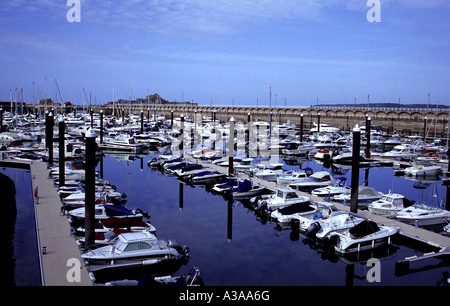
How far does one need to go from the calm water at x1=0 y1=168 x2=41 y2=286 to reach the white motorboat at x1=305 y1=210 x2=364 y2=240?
36.4 feet

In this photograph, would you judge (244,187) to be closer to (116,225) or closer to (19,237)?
(116,225)

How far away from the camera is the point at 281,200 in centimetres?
2311

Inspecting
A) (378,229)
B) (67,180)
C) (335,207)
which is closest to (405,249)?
(378,229)

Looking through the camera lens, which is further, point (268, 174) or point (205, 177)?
point (268, 174)

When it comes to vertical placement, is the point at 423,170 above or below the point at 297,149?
below

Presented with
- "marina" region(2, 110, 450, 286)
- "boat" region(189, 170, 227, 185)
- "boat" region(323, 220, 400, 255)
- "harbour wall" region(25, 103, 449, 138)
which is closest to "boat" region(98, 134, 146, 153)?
"marina" region(2, 110, 450, 286)

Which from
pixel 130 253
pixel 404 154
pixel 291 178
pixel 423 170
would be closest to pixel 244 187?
pixel 291 178

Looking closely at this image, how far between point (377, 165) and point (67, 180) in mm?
28141

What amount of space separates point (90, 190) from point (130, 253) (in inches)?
106

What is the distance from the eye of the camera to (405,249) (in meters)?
17.8

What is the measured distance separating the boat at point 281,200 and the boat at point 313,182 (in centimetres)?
506

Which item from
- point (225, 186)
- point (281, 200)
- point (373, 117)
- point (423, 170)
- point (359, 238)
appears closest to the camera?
point (359, 238)

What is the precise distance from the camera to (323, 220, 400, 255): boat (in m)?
17.2

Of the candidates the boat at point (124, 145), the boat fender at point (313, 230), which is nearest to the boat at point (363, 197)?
the boat fender at point (313, 230)
